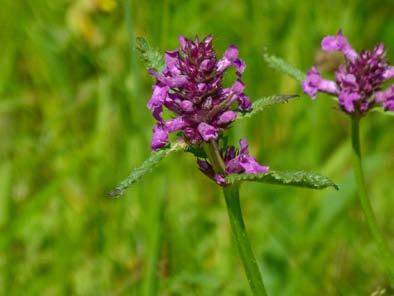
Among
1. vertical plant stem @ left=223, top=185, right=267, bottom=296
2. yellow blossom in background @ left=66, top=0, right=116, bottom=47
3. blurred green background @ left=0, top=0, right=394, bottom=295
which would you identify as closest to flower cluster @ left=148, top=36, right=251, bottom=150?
vertical plant stem @ left=223, top=185, right=267, bottom=296

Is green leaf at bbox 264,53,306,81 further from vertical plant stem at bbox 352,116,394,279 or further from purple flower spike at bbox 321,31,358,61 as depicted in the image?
vertical plant stem at bbox 352,116,394,279

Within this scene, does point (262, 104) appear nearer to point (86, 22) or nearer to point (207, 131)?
point (207, 131)

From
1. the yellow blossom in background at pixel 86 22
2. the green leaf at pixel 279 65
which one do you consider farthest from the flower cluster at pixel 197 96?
the yellow blossom in background at pixel 86 22

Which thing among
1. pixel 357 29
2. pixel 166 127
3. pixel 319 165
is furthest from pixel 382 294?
pixel 357 29

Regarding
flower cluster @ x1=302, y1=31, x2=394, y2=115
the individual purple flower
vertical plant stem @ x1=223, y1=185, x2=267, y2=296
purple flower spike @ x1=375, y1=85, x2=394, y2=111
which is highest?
flower cluster @ x1=302, y1=31, x2=394, y2=115

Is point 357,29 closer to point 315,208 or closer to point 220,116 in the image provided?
point 315,208

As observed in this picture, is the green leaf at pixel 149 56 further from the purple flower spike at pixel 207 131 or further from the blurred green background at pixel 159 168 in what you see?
the blurred green background at pixel 159 168

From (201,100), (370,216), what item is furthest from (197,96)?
(370,216)
